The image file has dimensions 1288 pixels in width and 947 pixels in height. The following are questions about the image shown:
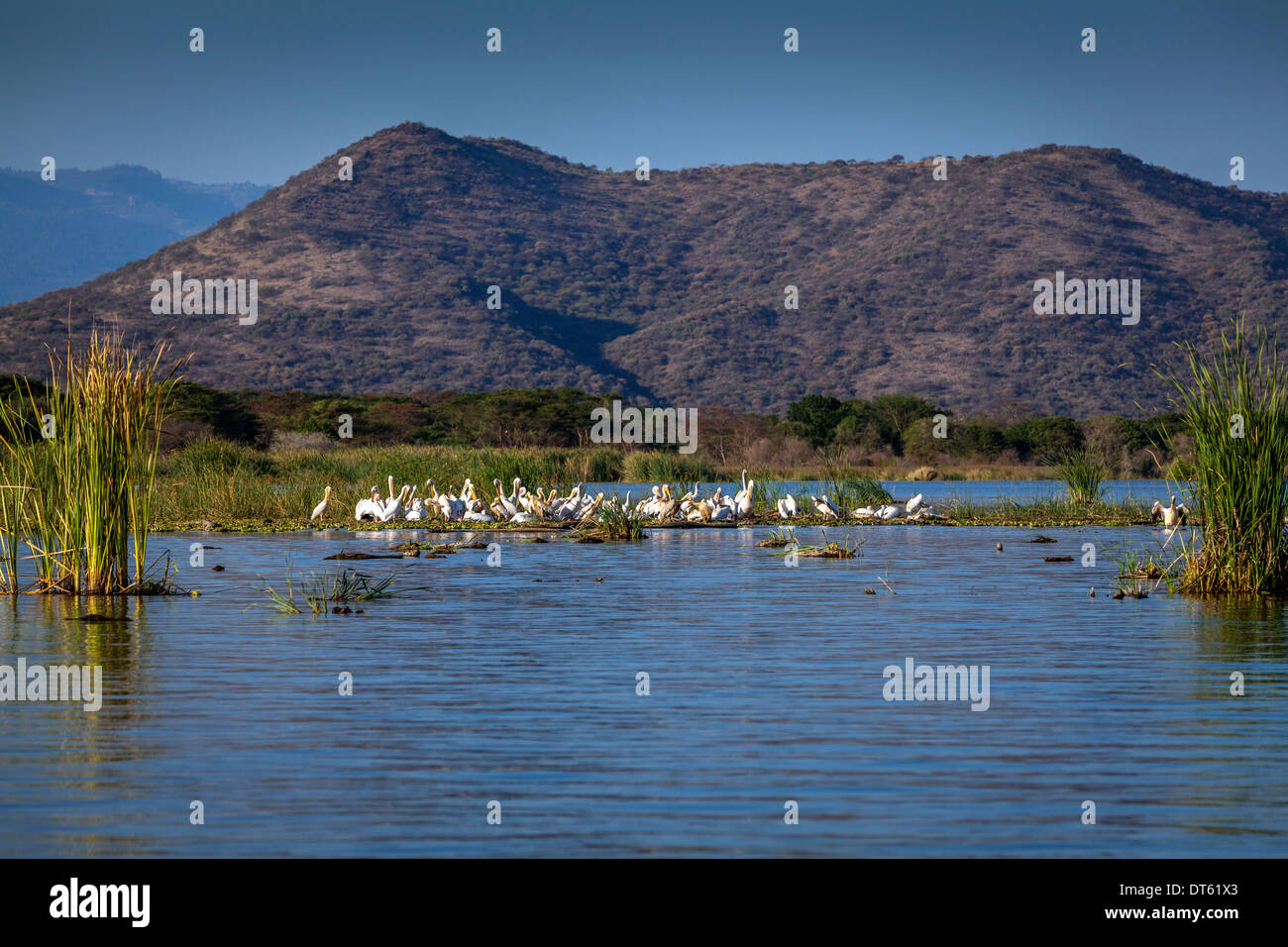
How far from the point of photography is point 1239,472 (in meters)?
14.8

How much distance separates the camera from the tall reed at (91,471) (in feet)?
47.2

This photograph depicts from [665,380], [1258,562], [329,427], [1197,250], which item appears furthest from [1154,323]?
[1258,562]

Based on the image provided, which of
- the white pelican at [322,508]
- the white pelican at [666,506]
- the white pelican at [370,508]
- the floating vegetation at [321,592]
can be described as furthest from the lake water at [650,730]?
the white pelican at [666,506]

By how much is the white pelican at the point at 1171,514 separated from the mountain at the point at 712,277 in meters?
57.8

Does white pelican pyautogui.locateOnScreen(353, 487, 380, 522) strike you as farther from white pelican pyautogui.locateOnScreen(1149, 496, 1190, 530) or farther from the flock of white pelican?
white pelican pyautogui.locateOnScreen(1149, 496, 1190, 530)

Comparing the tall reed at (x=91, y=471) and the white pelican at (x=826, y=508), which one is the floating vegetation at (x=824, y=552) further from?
the tall reed at (x=91, y=471)

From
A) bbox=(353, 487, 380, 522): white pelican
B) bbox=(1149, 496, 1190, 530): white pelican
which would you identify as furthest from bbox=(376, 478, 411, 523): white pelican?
bbox=(1149, 496, 1190, 530): white pelican

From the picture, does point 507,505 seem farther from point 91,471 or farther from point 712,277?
point 712,277

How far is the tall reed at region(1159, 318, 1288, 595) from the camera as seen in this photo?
1475cm

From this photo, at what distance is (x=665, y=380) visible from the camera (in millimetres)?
104875

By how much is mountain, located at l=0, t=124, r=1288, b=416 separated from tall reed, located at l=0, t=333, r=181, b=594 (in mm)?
68872

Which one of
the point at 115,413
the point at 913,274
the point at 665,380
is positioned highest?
the point at 913,274
